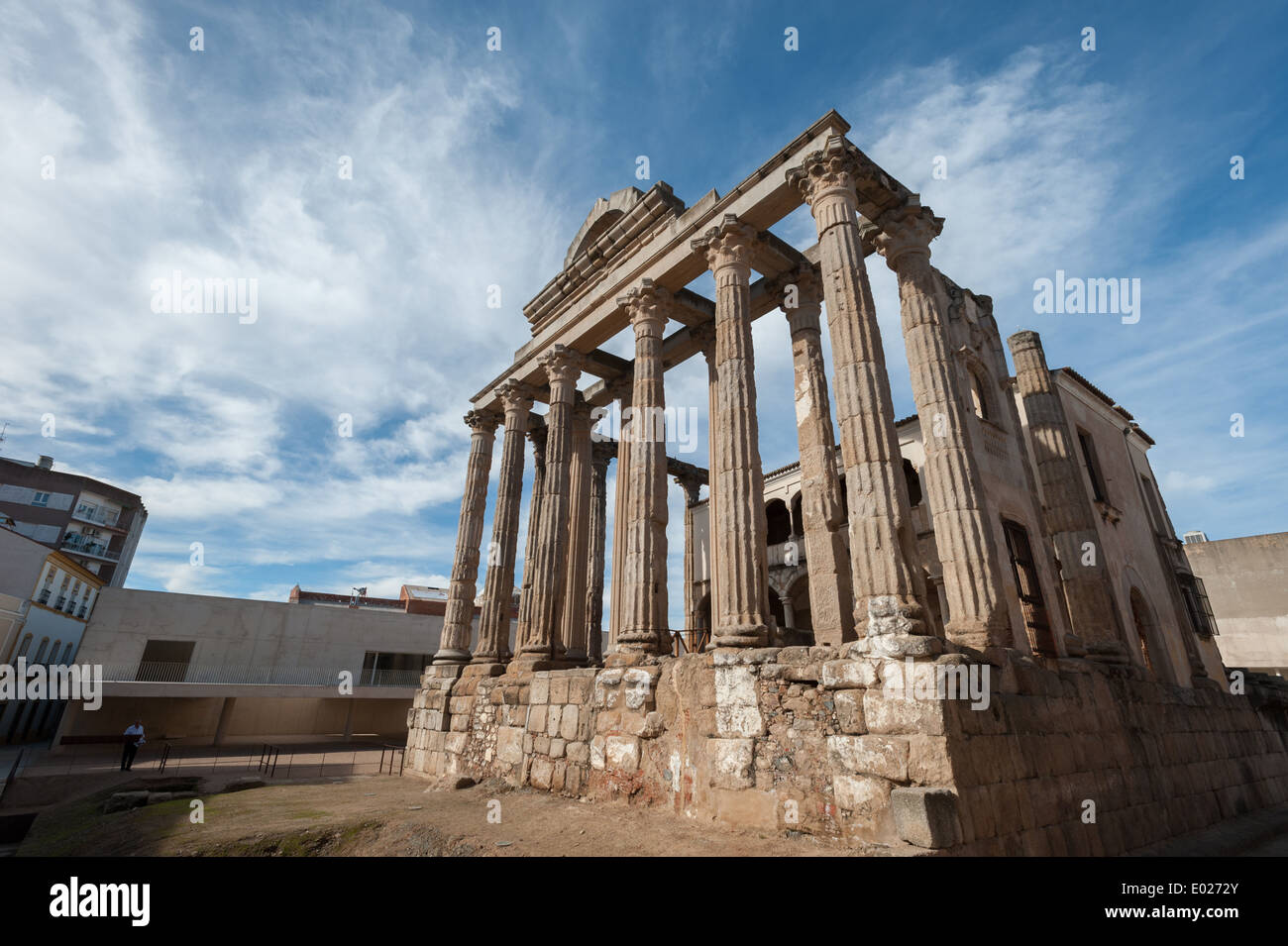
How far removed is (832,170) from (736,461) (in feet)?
15.1

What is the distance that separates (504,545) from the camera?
601 inches

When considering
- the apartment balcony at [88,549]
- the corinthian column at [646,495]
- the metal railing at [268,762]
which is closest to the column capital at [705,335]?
the corinthian column at [646,495]

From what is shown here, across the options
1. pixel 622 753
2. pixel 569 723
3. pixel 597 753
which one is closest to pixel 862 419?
pixel 622 753

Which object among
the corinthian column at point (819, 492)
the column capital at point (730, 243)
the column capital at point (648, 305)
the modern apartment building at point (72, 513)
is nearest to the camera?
the corinthian column at point (819, 492)

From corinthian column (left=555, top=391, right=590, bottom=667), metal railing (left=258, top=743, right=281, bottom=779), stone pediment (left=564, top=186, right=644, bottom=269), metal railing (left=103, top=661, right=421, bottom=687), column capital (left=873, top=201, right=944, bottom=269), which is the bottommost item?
metal railing (left=258, top=743, right=281, bottom=779)

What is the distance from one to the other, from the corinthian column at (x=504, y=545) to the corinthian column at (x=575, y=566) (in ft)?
4.60

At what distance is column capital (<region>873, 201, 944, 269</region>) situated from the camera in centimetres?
985

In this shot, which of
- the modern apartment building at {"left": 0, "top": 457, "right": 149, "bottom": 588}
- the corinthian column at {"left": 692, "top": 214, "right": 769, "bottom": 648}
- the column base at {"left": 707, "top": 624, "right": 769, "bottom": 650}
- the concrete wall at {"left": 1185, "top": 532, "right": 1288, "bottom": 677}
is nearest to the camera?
the column base at {"left": 707, "top": 624, "right": 769, "bottom": 650}

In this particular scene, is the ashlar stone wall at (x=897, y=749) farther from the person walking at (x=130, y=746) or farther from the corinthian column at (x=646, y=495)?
the person walking at (x=130, y=746)

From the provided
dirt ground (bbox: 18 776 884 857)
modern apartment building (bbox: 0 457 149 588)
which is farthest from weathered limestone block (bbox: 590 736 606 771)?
modern apartment building (bbox: 0 457 149 588)

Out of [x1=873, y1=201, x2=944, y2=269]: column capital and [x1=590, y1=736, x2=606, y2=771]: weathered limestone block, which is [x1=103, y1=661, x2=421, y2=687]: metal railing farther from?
[x1=873, y1=201, x2=944, y2=269]: column capital

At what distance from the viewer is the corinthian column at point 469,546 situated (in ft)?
49.2

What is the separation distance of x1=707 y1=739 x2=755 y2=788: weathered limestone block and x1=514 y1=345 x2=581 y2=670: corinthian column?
5.89 meters
